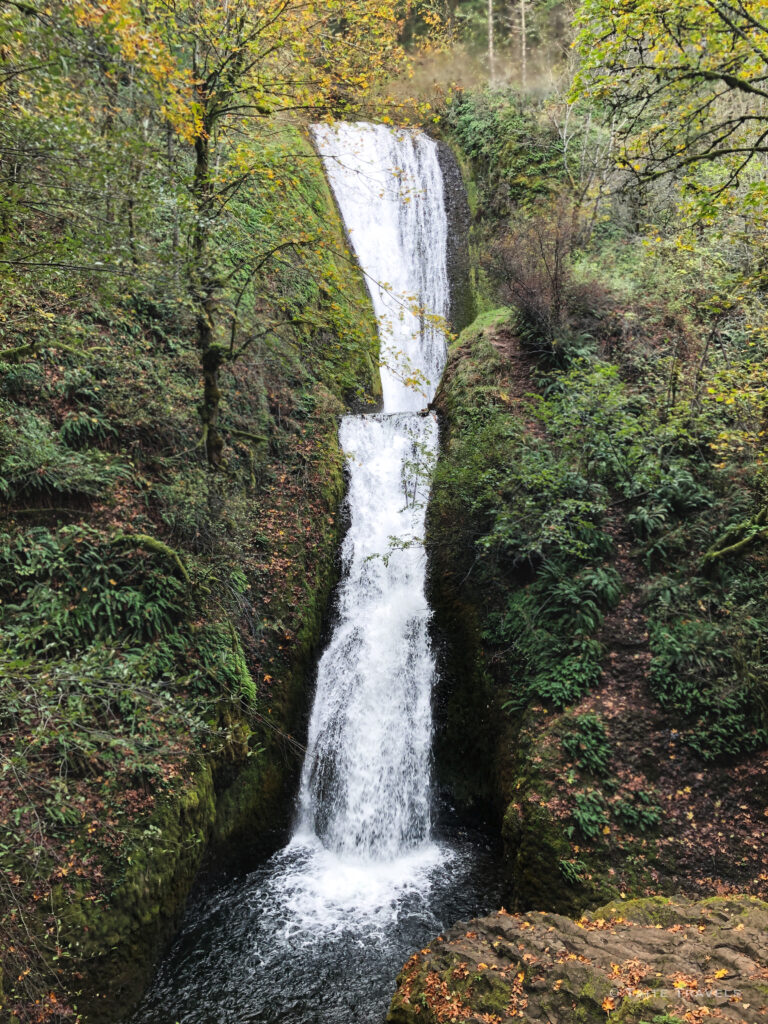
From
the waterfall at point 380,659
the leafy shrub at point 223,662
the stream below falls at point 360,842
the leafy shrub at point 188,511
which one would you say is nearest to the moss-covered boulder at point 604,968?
the stream below falls at point 360,842

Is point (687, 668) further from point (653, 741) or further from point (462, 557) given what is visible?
point (462, 557)

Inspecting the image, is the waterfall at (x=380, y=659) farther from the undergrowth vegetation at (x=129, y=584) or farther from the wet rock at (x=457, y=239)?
the wet rock at (x=457, y=239)

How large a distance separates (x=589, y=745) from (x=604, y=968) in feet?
10.1

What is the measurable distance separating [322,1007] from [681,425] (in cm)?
919

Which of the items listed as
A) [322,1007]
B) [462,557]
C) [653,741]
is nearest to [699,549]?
[653,741]

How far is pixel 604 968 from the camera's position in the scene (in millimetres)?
4207

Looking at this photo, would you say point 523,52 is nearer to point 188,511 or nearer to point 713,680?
point 188,511

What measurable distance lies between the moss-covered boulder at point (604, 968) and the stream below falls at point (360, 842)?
143cm

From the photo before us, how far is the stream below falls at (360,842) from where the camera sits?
596cm

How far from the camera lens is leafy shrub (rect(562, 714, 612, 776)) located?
274 inches

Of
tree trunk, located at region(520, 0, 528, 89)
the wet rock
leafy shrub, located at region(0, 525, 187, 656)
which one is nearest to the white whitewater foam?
leafy shrub, located at region(0, 525, 187, 656)

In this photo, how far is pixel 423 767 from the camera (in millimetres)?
8836

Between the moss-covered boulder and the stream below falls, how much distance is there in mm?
1429

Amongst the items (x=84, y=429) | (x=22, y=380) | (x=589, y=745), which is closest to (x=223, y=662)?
(x=84, y=429)
